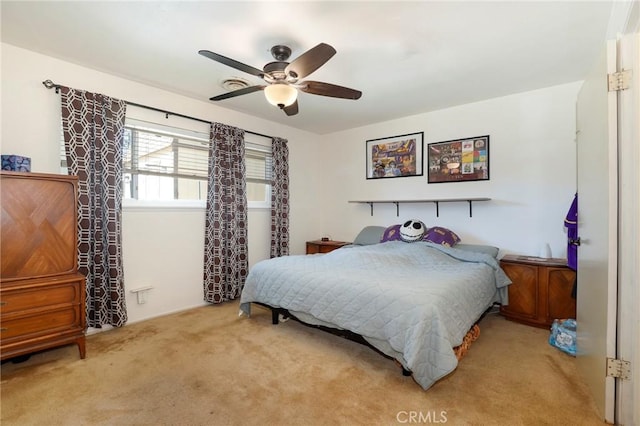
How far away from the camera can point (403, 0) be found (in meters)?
1.80

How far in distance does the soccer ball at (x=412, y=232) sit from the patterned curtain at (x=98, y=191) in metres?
3.00

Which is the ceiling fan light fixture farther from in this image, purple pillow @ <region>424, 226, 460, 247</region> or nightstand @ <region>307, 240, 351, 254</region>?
nightstand @ <region>307, 240, 351, 254</region>

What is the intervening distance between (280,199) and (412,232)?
188 centimetres

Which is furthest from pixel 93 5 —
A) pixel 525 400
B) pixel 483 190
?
pixel 483 190

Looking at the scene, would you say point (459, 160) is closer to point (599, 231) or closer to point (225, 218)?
point (599, 231)

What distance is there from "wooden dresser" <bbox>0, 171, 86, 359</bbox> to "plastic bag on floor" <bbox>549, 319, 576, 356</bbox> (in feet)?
12.0

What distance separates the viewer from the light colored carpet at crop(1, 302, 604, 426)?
1.63 meters

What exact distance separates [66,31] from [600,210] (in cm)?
363

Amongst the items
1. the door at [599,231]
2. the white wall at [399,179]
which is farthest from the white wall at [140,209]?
the door at [599,231]

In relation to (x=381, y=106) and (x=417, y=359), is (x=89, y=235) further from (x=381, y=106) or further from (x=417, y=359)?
(x=381, y=106)

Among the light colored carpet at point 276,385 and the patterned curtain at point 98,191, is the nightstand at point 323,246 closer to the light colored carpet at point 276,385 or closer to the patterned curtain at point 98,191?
the light colored carpet at point 276,385

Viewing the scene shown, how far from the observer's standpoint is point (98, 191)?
269 cm

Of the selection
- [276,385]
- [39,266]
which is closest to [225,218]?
[39,266]

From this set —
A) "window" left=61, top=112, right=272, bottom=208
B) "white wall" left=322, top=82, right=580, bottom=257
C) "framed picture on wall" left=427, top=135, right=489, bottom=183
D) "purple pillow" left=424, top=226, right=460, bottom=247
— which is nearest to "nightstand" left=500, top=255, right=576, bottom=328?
"white wall" left=322, top=82, right=580, bottom=257
